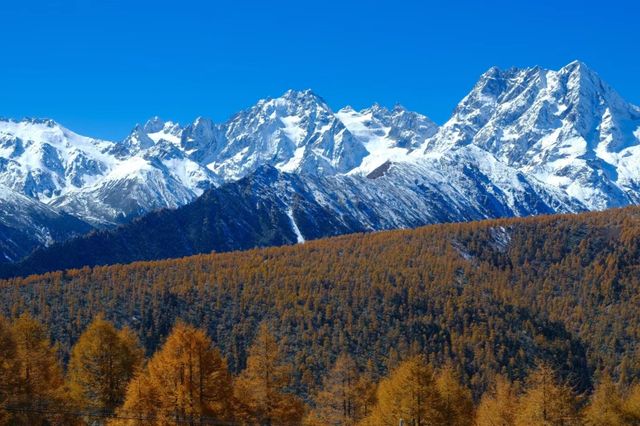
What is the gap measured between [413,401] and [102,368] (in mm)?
38004

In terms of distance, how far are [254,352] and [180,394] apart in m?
12.3

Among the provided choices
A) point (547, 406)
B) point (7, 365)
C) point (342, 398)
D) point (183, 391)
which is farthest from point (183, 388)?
point (547, 406)

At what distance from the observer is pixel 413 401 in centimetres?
7556

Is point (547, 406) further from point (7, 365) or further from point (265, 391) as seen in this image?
point (7, 365)

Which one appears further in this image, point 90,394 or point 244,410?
point 90,394

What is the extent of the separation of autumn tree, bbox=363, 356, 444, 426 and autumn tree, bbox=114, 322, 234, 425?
17.5 metres

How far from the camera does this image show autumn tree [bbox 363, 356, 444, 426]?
75312mm

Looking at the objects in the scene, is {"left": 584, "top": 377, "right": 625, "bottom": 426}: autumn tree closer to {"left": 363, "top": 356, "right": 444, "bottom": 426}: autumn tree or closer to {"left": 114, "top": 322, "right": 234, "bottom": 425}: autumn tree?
{"left": 363, "top": 356, "right": 444, "bottom": 426}: autumn tree

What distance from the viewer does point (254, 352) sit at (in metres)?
80.3

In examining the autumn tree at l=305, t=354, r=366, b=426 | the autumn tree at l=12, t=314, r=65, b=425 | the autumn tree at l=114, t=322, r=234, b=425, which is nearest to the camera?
the autumn tree at l=114, t=322, r=234, b=425

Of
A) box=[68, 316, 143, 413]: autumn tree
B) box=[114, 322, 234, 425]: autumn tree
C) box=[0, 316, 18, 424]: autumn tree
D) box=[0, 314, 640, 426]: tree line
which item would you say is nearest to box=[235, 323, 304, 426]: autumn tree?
box=[0, 314, 640, 426]: tree line

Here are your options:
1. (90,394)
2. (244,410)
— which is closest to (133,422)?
(244,410)

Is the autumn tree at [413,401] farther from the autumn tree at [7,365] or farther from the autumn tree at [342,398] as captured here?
the autumn tree at [7,365]

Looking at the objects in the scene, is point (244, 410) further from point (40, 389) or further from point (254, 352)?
point (40, 389)
